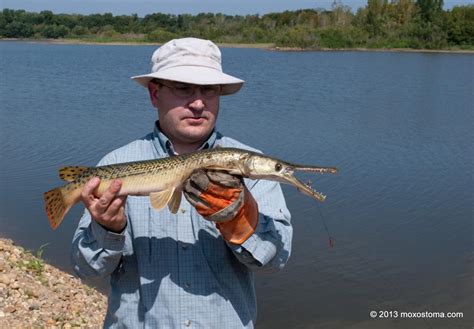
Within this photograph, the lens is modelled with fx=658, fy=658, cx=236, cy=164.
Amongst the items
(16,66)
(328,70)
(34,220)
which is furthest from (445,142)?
(16,66)

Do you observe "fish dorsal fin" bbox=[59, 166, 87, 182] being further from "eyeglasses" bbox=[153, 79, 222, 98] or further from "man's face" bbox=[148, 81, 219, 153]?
"eyeglasses" bbox=[153, 79, 222, 98]

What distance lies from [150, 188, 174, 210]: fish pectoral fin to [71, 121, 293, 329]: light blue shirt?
3.0 inches

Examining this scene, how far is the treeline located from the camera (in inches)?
3019

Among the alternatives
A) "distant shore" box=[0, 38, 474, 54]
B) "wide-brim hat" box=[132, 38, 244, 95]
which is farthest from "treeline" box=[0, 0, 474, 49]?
"wide-brim hat" box=[132, 38, 244, 95]

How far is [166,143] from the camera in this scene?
10.0ft

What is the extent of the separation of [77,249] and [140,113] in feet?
57.1

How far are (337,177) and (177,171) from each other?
1004cm

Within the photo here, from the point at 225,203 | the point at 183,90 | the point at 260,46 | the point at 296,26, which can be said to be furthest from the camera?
the point at 296,26

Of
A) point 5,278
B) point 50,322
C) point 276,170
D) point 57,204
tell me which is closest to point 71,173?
point 57,204

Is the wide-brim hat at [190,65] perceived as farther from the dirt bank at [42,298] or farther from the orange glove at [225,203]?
the dirt bank at [42,298]

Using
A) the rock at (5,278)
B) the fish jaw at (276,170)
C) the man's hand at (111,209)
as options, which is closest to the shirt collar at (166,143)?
the fish jaw at (276,170)

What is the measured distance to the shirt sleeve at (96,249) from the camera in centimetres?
276

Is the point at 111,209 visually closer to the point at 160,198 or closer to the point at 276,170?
the point at 160,198

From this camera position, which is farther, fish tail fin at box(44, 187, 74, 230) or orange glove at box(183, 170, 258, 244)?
fish tail fin at box(44, 187, 74, 230)
